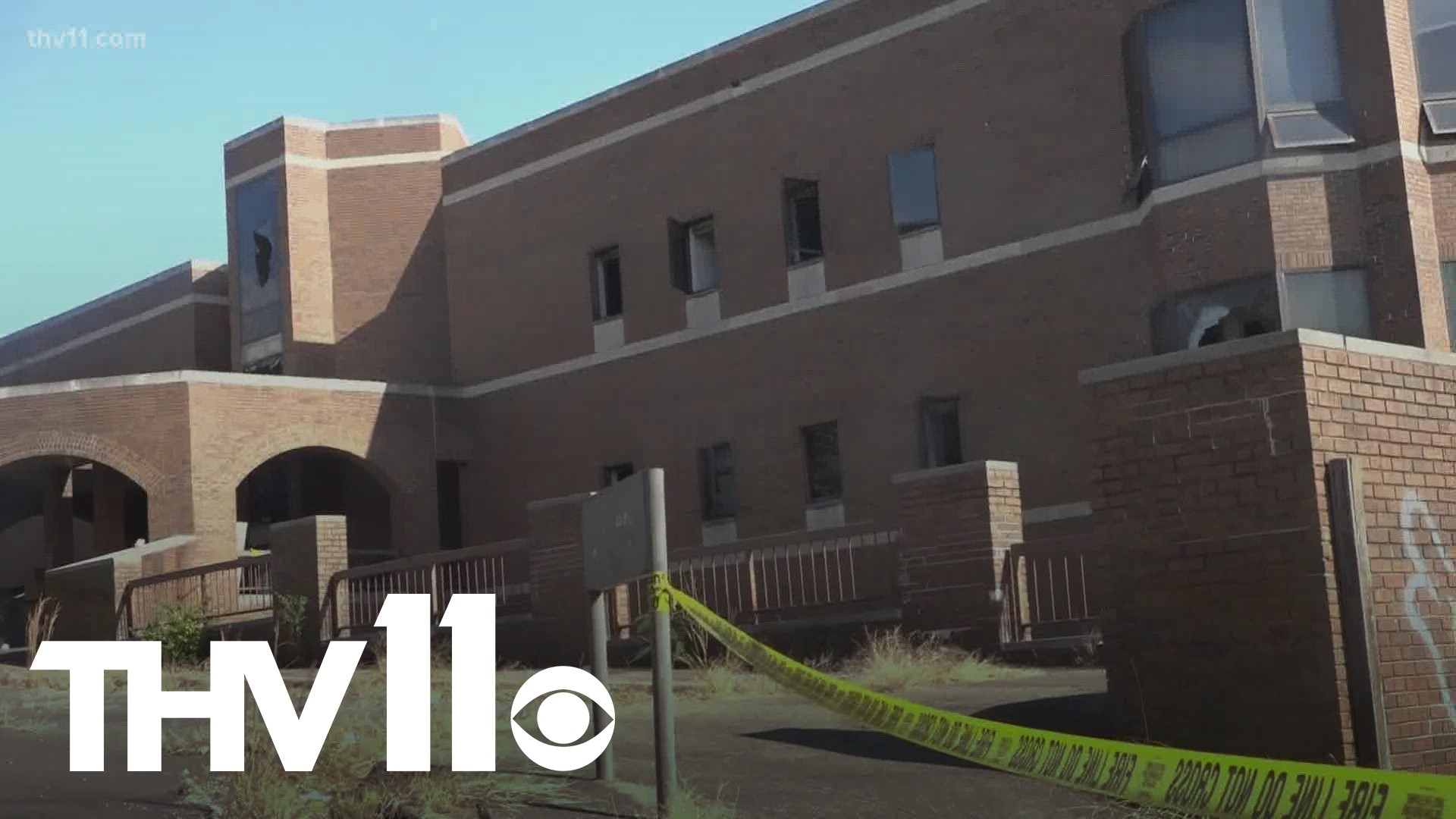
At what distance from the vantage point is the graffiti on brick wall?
9.34 meters

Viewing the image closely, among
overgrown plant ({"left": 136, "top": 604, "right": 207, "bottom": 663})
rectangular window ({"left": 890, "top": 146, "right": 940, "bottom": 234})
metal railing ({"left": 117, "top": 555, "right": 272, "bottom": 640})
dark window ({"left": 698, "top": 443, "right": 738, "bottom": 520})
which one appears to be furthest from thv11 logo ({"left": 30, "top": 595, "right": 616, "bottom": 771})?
dark window ({"left": 698, "top": 443, "right": 738, "bottom": 520})

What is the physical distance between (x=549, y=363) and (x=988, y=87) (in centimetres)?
1118

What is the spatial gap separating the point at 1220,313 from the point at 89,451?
1988 cm

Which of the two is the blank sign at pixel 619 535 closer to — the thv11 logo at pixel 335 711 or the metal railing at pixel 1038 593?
the thv11 logo at pixel 335 711

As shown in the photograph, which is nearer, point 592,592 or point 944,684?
point 592,592

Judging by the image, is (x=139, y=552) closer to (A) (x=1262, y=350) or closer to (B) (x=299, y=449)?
(B) (x=299, y=449)

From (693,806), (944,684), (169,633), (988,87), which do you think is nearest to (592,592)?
(693,806)

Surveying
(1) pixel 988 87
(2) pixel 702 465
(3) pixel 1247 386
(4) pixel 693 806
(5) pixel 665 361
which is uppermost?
(1) pixel 988 87

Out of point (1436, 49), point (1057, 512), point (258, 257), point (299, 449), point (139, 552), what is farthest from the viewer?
point (258, 257)

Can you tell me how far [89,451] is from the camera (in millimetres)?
32500

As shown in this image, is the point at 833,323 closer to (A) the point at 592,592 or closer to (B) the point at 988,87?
(B) the point at 988,87

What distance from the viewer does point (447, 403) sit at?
3650 centimetres

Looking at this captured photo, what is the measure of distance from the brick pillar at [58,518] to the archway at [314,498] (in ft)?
12.7

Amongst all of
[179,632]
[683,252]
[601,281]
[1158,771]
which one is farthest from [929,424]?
[1158,771]
